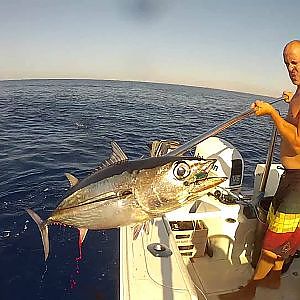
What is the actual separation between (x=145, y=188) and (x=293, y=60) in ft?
6.64

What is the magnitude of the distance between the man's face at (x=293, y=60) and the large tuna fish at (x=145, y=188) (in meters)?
1.69

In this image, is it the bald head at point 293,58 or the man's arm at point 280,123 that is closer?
the man's arm at point 280,123

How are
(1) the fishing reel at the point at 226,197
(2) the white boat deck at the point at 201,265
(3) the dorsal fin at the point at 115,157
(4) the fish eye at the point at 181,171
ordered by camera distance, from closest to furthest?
(4) the fish eye at the point at 181,171
(3) the dorsal fin at the point at 115,157
(2) the white boat deck at the point at 201,265
(1) the fishing reel at the point at 226,197

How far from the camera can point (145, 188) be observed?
1.69m

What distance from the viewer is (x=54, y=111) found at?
2262 centimetres

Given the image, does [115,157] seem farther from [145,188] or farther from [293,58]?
[293,58]

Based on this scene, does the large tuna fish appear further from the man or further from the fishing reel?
the fishing reel

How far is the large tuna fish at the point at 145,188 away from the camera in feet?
5.48

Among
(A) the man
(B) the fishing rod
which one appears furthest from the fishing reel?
(B) the fishing rod

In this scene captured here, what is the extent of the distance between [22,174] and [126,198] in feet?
26.6

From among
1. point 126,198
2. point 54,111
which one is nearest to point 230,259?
point 126,198

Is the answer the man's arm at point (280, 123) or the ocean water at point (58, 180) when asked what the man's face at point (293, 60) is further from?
the ocean water at point (58, 180)

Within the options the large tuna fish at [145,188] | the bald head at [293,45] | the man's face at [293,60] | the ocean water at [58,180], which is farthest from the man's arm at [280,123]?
the ocean water at [58,180]

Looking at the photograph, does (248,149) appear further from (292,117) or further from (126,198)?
(126,198)
